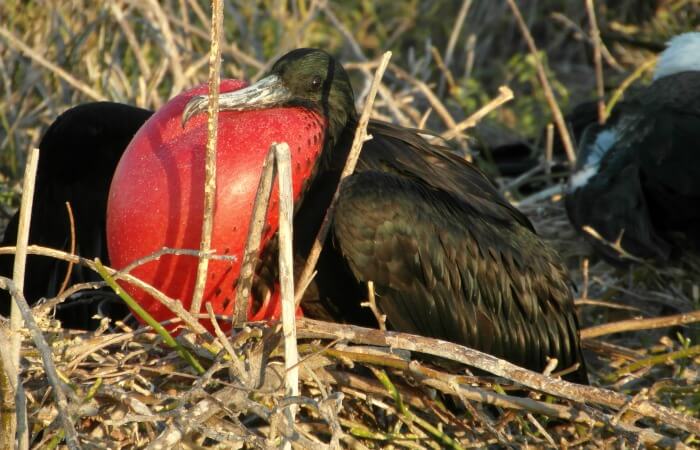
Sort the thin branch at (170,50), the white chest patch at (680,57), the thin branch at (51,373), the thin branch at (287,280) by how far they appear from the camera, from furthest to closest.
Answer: the white chest patch at (680,57) → the thin branch at (170,50) → the thin branch at (287,280) → the thin branch at (51,373)

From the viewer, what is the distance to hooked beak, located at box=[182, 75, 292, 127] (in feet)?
6.86

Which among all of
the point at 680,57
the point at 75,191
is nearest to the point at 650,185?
the point at 680,57

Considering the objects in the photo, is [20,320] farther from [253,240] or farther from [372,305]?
[372,305]

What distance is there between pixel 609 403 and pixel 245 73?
2.19m

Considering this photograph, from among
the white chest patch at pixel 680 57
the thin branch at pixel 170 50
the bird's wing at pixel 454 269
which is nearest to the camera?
the bird's wing at pixel 454 269

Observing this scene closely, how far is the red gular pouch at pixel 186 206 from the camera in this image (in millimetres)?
2002

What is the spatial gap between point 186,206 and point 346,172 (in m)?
0.31

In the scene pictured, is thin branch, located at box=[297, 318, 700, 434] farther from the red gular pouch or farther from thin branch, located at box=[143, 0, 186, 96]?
thin branch, located at box=[143, 0, 186, 96]

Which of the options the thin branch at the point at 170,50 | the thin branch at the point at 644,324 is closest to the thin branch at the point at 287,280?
the thin branch at the point at 644,324

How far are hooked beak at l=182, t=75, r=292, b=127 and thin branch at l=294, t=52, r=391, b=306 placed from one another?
0.24 metres

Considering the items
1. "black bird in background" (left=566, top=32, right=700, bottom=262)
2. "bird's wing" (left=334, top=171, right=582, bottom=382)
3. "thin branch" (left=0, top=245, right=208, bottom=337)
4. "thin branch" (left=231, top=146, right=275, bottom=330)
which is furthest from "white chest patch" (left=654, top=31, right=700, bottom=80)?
"thin branch" (left=0, top=245, right=208, bottom=337)

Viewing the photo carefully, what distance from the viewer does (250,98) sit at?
2223 mm

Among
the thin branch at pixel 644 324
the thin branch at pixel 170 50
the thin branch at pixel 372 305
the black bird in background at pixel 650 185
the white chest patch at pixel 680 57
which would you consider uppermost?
the thin branch at pixel 170 50

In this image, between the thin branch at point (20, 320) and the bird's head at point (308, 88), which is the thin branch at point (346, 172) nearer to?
the bird's head at point (308, 88)
